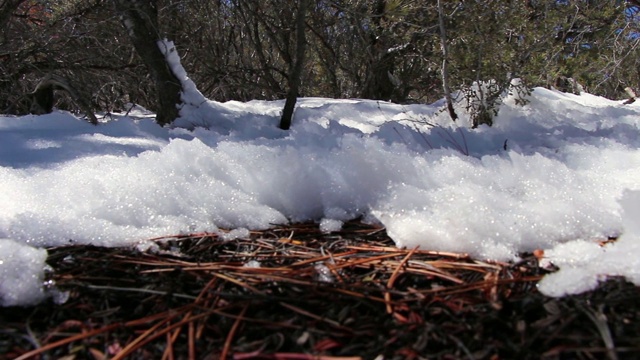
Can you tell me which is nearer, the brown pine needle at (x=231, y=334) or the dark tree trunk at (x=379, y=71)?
the brown pine needle at (x=231, y=334)

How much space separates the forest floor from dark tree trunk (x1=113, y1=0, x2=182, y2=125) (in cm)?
169

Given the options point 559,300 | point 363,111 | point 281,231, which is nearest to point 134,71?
point 363,111

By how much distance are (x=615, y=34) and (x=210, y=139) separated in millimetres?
4656

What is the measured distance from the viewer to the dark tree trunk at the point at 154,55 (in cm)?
263

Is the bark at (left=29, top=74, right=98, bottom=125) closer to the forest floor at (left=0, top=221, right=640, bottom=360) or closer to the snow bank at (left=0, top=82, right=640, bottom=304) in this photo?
the snow bank at (left=0, top=82, right=640, bottom=304)

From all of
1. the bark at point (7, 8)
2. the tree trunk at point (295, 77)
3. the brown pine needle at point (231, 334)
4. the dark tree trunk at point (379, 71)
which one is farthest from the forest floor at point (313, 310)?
the dark tree trunk at point (379, 71)

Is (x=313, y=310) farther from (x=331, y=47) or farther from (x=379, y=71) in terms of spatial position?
(x=331, y=47)

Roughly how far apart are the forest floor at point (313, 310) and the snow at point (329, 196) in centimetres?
7

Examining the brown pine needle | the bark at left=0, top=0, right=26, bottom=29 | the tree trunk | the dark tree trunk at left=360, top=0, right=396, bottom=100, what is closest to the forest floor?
the brown pine needle

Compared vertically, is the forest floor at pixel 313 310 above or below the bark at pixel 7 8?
below

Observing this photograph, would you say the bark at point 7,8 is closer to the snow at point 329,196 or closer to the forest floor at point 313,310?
the snow at point 329,196

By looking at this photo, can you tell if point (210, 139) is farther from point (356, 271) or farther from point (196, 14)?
point (196, 14)

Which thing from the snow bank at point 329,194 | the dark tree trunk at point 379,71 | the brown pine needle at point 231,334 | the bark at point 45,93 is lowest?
the brown pine needle at point 231,334

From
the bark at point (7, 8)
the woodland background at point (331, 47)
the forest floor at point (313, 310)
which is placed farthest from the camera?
the bark at point (7, 8)
